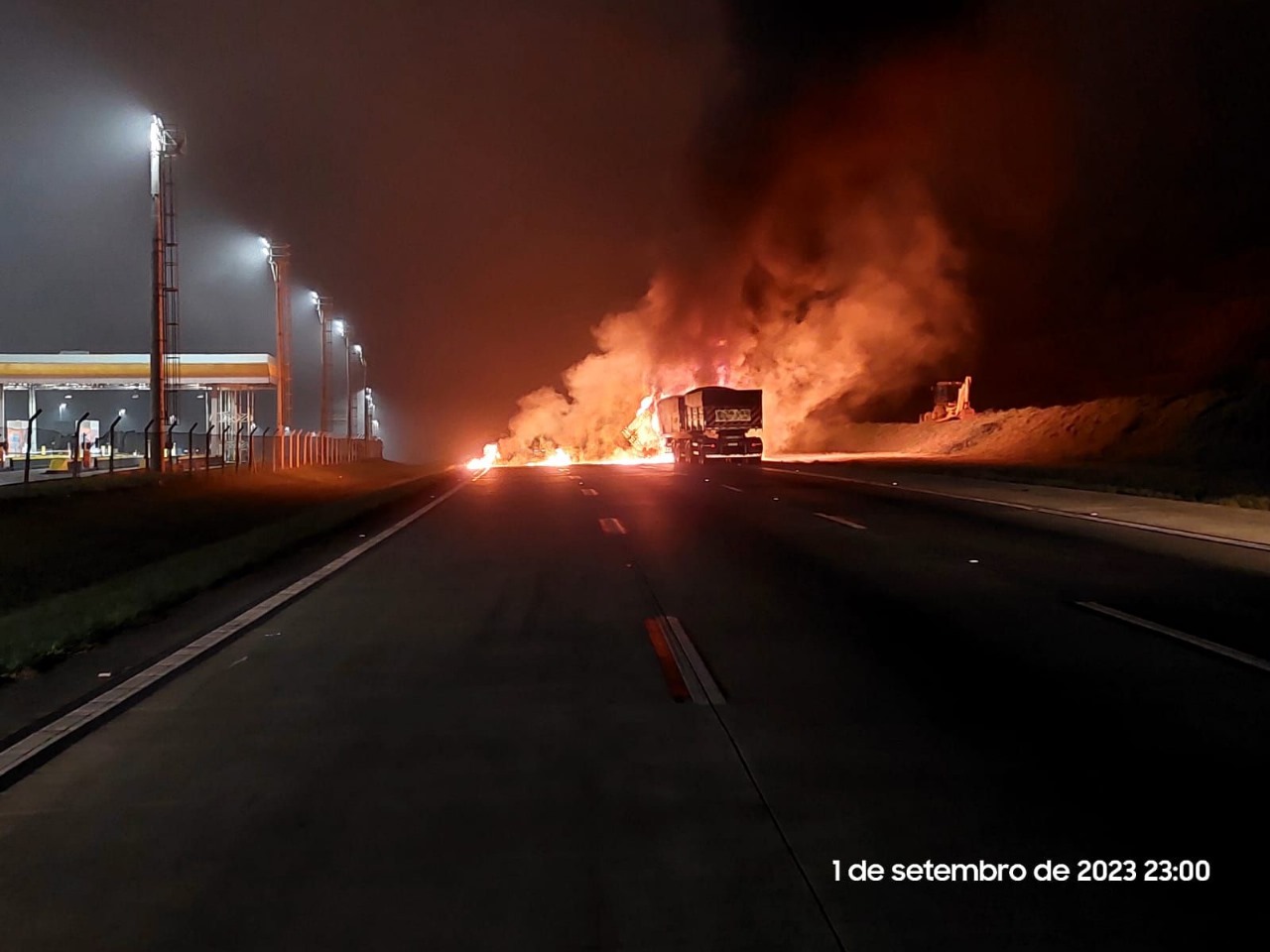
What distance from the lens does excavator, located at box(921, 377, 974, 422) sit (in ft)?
257

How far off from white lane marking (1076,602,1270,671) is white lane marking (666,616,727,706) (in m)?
4.25

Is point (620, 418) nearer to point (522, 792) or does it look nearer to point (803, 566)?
point (803, 566)

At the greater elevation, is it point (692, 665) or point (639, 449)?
point (639, 449)

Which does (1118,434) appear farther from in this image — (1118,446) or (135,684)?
(135,684)

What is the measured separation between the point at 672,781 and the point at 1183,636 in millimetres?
6409

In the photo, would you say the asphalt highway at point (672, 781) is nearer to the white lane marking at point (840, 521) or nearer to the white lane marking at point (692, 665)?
the white lane marking at point (692, 665)

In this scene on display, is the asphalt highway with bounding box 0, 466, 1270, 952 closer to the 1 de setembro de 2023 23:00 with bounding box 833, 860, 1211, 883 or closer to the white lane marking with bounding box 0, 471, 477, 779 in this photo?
the 1 de setembro de 2023 23:00 with bounding box 833, 860, 1211, 883

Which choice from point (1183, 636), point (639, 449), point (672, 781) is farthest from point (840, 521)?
point (639, 449)

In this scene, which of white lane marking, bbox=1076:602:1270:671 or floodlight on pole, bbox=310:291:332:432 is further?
floodlight on pole, bbox=310:291:332:432

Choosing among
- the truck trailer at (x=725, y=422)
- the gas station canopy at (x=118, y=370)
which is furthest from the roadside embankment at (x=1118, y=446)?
the gas station canopy at (x=118, y=370)

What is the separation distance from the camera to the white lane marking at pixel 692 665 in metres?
9.23

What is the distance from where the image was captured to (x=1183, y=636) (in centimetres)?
1143

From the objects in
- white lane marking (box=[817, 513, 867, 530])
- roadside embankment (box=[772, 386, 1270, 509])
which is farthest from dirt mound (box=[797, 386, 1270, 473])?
white lane marking (box=[817, 513, 867, 530])

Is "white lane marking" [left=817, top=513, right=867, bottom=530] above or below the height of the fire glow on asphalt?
below
